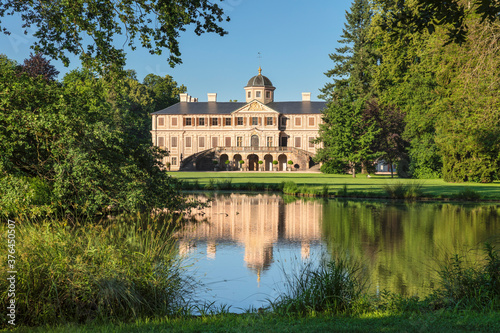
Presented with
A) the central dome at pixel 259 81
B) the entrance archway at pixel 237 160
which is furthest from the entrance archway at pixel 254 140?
the central dome at pixel 259 81

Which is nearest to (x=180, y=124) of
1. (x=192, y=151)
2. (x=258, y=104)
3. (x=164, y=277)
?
(x=192, y=151)

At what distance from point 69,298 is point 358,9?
43.2 metres

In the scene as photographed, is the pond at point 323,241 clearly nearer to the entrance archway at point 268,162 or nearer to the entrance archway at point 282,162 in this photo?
the entrance archway at point 282,162

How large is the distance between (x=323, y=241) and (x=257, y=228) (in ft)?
8.01

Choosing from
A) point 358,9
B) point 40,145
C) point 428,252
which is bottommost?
point 428,252

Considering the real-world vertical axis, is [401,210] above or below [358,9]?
below

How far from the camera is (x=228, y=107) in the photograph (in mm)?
66562

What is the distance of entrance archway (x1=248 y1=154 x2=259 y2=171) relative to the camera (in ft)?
203

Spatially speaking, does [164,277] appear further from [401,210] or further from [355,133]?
[355,133]

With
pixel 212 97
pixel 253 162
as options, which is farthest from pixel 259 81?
pixel 253 162

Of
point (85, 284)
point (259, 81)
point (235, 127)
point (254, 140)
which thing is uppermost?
point (259, 81)

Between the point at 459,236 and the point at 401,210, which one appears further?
the point at 401,210

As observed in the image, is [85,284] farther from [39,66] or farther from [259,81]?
[259,81]

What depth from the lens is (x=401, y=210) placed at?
16141 mm
